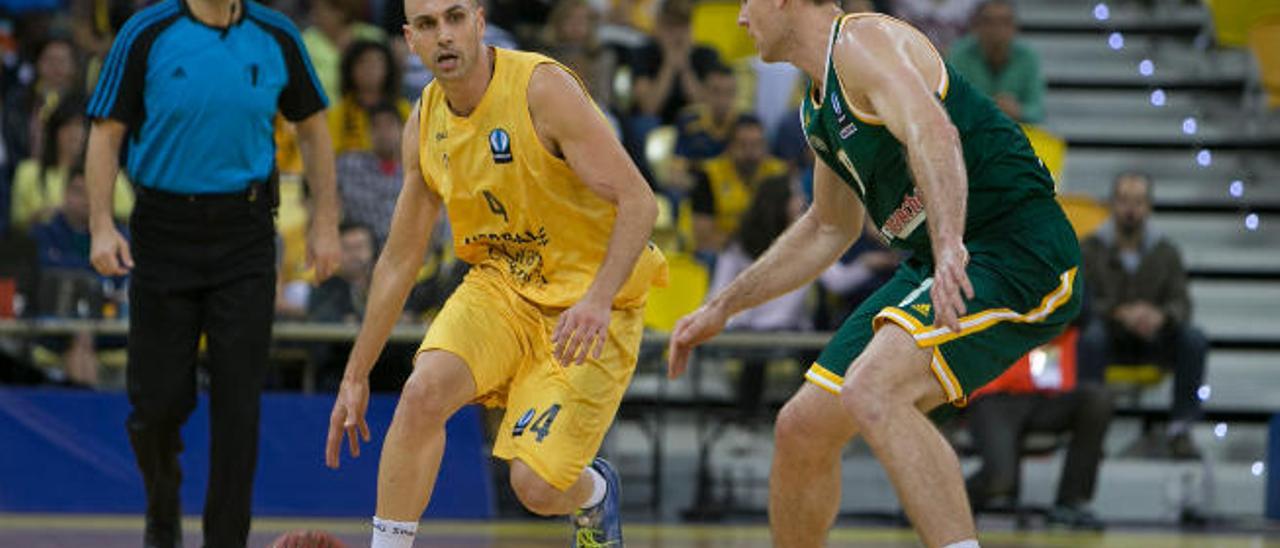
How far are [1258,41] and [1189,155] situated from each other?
94cm

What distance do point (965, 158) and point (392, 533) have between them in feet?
5.92

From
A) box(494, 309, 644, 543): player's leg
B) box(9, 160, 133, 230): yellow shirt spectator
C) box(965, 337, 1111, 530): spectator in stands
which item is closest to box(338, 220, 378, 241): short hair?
box(9, 160, 133, 230): yellow shirt spectator

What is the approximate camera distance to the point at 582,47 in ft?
37.7

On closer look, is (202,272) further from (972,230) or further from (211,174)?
(972,230)

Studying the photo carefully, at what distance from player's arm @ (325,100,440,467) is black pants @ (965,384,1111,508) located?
437cm

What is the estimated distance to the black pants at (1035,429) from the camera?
9477mm

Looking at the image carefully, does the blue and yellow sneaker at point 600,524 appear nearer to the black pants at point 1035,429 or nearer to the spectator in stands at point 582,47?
the black pants at point 1035,429

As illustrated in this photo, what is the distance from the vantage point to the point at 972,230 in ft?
17.0

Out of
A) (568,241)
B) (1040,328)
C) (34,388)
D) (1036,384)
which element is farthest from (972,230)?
(34,388)

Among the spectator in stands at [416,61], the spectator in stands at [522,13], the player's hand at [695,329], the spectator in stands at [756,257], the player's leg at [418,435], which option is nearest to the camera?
the player's leg at [418,435]

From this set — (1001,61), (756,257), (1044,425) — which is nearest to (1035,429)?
(1044,425)

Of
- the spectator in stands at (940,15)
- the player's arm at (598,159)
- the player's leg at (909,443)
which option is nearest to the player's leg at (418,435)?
the player's arm at (598,159)

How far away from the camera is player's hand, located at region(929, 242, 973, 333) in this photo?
4.55 metres

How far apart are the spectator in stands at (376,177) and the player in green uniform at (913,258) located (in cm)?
525
